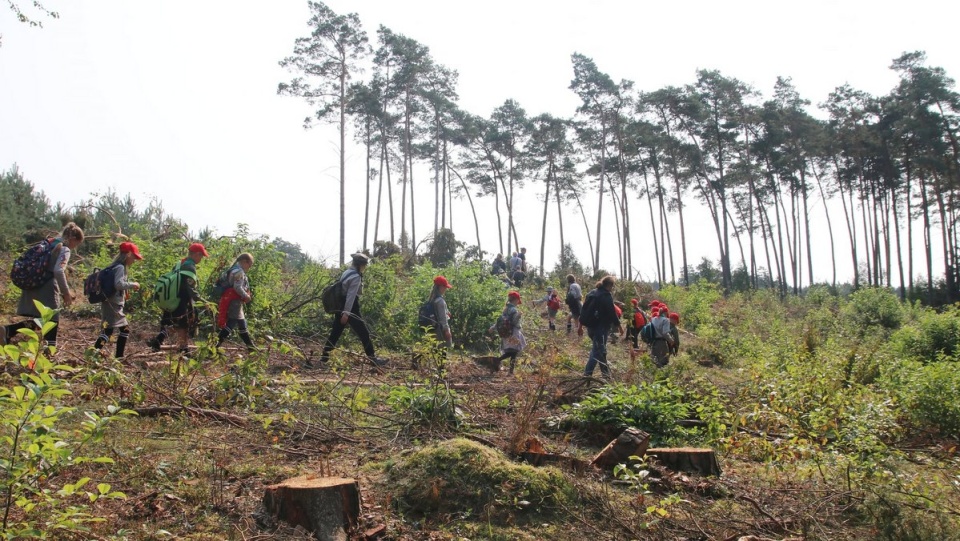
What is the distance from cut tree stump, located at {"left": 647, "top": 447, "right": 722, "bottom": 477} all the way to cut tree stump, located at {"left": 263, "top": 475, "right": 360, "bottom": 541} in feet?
8.28

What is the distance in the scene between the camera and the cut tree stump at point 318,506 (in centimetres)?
404

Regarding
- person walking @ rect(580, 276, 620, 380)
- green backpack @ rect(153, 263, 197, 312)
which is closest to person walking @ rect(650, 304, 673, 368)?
person walking @ rect(580, 276, 620, 380)

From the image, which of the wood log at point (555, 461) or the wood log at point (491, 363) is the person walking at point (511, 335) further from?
the wood log at point (555, 461)

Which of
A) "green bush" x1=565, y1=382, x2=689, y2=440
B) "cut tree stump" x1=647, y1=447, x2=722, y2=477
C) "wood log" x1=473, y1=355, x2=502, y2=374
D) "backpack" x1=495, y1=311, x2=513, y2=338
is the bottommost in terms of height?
"cut tree stump" x1=647, y1=447, x2=722, y2=477

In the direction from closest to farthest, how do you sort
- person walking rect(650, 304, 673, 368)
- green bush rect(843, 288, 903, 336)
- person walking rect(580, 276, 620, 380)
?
person walking rect(580, 276, 620, 380) → person walking rect(650, 304, 673, 368) → green bush rect(843, 288, 903, 336)

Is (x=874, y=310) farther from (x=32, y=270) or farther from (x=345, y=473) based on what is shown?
(x=32, y=270)

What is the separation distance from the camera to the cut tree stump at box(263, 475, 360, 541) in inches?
159

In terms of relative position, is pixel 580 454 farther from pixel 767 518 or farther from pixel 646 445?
pixel 767 518

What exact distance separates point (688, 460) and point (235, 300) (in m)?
5.90

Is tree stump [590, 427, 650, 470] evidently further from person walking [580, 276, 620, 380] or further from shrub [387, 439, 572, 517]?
person walking [580, 276, 620, 380]

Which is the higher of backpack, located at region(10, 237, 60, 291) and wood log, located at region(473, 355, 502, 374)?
backpack, located at region(10, 237, 60, 291)

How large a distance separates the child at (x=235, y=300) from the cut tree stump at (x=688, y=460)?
5380 mm

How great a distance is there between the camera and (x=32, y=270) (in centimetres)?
714

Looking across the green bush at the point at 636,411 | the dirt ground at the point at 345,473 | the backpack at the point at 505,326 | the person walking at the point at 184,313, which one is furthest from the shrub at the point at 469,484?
the backpack at the point at 505,326
